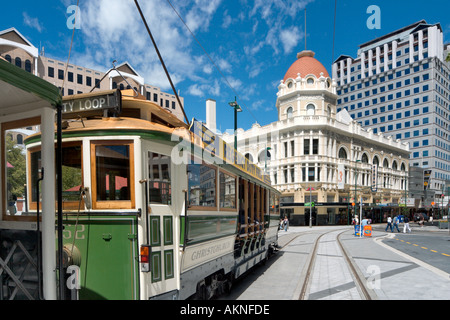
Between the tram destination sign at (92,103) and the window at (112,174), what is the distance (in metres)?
0.51

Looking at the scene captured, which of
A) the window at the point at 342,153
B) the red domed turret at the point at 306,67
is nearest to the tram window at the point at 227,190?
the red domed turret at the point at 306,67

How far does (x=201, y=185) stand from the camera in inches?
220

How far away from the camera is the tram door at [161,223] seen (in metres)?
4.31

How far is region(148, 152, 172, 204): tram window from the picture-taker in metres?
4.51

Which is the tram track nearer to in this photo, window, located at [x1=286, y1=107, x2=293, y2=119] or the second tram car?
the second tram car

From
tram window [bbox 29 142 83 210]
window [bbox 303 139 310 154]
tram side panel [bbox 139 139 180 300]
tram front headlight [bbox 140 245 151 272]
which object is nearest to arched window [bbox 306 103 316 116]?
window [bbox 303 139 310 154]

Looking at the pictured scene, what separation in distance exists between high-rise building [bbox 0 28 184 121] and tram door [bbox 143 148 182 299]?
1347 inches

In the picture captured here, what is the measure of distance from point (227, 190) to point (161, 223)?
2.56 metres

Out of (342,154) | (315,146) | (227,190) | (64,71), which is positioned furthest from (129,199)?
(64,71)

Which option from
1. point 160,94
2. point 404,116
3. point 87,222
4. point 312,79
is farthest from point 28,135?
point 404,116

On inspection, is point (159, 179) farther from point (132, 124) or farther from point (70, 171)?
point (70, 171)

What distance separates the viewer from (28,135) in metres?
4.39
